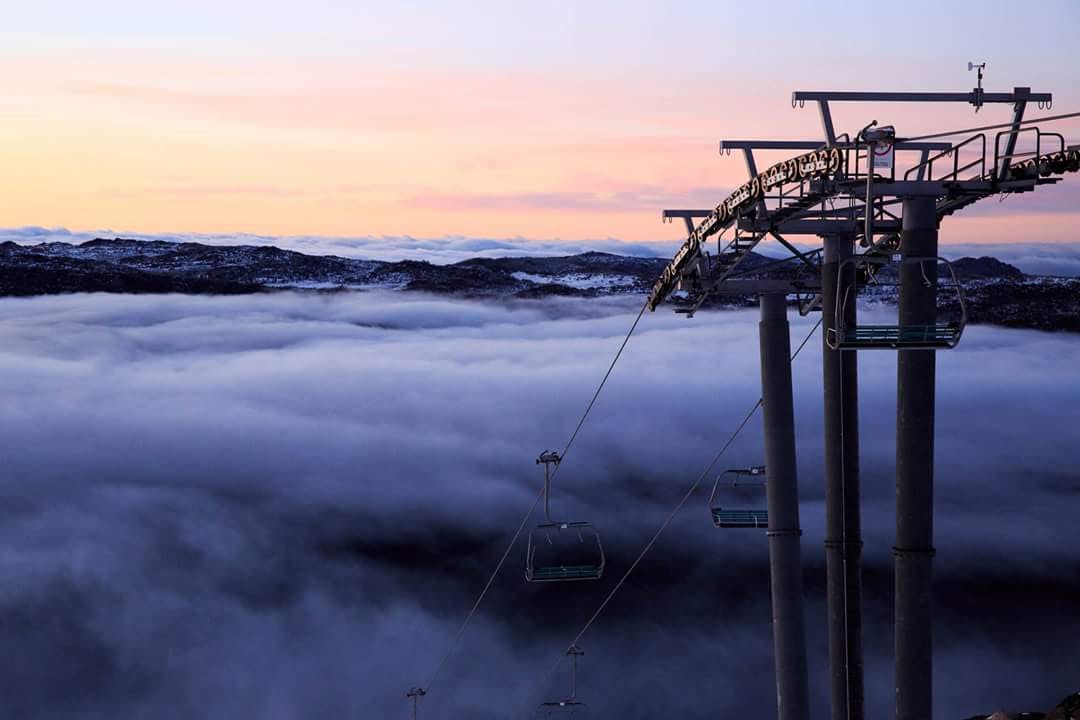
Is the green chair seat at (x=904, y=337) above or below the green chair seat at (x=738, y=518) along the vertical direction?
above

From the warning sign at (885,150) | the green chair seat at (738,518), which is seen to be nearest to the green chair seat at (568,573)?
the green chair seat at (738,518)

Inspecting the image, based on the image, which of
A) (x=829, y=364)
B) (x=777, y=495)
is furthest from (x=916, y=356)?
(x=777, y=495)

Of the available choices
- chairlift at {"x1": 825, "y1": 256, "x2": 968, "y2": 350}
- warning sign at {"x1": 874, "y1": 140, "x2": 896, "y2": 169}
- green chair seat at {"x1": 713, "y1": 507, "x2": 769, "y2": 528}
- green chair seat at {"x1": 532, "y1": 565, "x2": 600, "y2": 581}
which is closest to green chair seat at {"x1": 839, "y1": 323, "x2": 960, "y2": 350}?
chairlift at {"x1": 825, "y1": 256, "x2": 968, "y2": 350}

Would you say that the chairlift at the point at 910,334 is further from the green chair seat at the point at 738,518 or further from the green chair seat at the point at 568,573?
the green chair seat at the point at 568,573

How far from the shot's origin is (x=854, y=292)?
33.5 meters

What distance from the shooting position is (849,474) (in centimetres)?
3531

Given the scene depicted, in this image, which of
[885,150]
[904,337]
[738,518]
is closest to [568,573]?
[738,518]

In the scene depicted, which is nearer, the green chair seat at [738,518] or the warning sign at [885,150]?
the warning sign at [885,150]

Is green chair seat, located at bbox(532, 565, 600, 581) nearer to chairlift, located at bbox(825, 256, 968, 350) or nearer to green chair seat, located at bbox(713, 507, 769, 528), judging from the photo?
green chair seat, located at bbox(713, 507, 769, 528)

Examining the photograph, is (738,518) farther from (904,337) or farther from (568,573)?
(904,337)

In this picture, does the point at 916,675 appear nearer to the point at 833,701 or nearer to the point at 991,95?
the point at 833,701

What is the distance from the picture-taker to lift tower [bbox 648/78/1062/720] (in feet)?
94.6

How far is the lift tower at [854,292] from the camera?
28.8 metres

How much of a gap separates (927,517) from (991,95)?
9372 millimetres
